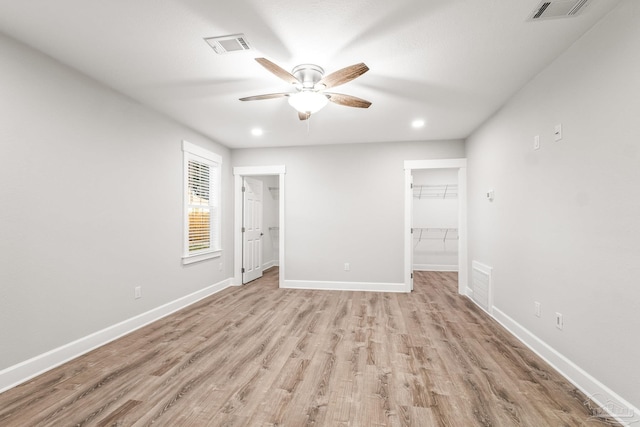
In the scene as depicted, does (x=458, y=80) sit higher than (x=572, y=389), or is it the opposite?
(x=458, y=80)

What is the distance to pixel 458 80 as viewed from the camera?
9.10 feet

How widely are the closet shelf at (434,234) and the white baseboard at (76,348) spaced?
527 centimetres

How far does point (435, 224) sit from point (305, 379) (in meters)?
5.66

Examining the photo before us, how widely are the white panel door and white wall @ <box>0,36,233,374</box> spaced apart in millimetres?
1778

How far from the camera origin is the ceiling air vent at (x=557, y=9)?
1751mm

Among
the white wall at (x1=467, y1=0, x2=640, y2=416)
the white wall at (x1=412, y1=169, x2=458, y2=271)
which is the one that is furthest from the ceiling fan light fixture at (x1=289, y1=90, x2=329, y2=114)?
the white wall at (x1=412, y1=169, x2=458, y2=271)

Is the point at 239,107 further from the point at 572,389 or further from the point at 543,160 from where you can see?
the point at 572,389

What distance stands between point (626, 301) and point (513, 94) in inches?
88.7

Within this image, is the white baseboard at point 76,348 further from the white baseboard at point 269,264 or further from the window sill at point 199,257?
the white baseboard at point 269,264

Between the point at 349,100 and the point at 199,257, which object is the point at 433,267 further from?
the point at 349,100

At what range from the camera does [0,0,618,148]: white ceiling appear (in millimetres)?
1841

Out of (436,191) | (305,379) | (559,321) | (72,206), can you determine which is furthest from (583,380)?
(436,191)

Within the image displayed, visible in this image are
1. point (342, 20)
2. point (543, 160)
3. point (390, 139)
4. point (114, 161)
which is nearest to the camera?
point (342, 20)

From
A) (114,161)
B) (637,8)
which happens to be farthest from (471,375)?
(114,161)
